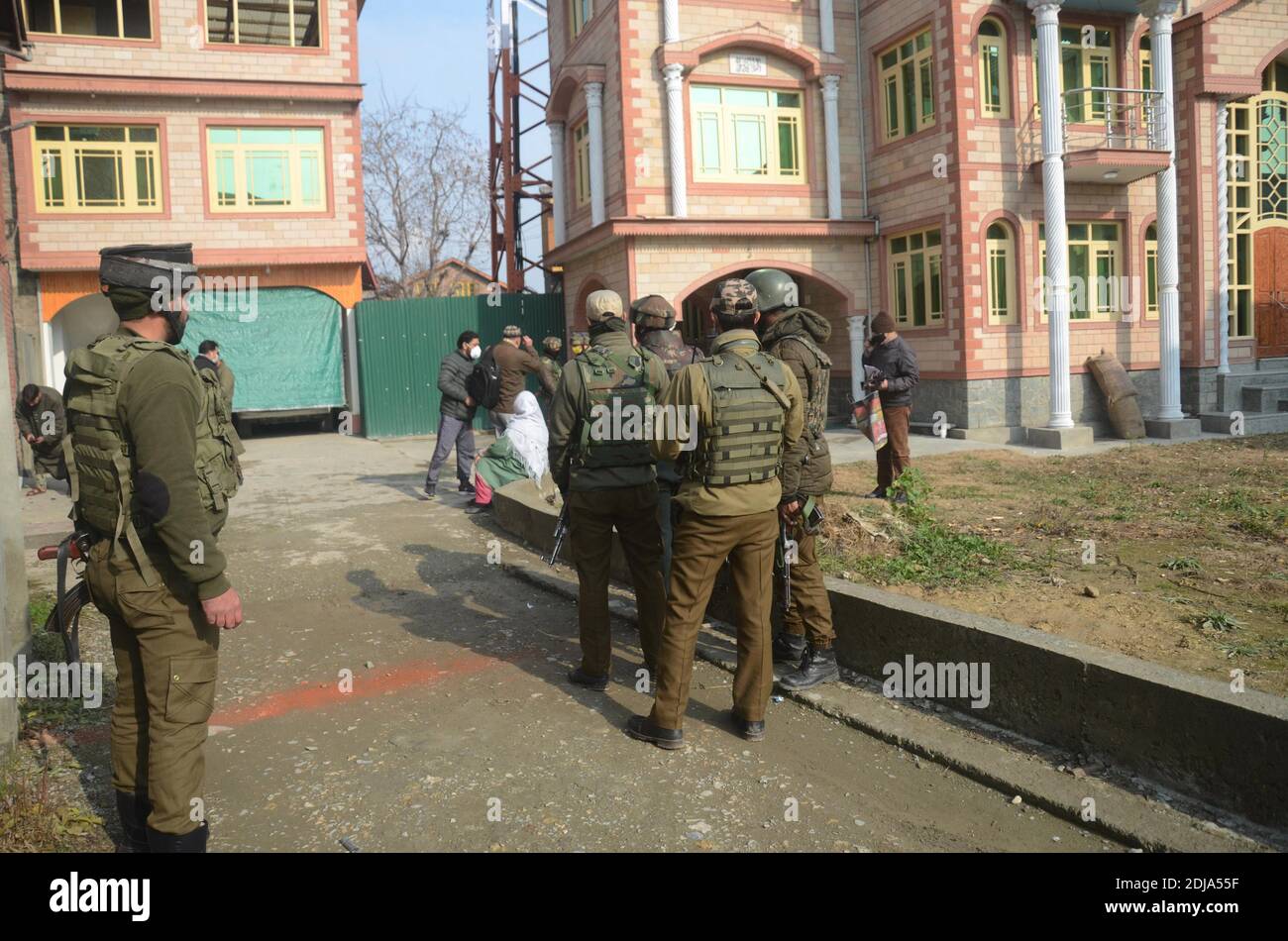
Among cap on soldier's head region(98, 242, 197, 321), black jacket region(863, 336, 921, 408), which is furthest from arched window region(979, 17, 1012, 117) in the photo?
cap on soldier's head region(98, 242, 197, 321)

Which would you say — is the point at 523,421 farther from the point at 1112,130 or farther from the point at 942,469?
the point at 1112,130

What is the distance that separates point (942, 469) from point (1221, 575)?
5.88m

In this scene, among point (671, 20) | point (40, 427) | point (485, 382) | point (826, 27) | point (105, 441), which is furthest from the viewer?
point (826, 27)

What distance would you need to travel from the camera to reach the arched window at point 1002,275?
51.1 ft

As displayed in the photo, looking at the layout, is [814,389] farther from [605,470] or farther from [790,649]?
[790,649]

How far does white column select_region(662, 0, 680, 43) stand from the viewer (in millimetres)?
16297

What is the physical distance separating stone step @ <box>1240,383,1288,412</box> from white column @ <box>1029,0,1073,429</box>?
341 centimetres

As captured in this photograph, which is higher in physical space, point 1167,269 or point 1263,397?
point 1167,269

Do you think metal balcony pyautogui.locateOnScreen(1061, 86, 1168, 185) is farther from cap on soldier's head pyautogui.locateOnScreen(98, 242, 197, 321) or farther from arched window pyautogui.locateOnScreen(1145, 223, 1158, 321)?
cap on soldier's head pyautogui.locateOnScreen(98, 242, 197, 321)

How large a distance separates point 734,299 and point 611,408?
870 millimetres

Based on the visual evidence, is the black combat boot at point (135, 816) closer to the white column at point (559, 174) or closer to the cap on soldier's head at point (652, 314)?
the cap on soldier's head at point (652, 314)

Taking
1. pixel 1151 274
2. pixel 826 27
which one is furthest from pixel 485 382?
pixel 1151 274

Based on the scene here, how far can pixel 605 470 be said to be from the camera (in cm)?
487
